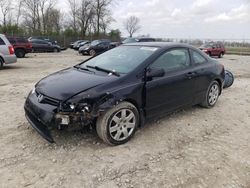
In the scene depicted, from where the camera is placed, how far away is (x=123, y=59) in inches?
175

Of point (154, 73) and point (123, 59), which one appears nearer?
point (154, 73)

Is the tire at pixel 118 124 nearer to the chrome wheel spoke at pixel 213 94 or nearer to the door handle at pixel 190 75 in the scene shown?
the door handle at pixel 190 75

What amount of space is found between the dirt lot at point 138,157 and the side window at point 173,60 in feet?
3.29

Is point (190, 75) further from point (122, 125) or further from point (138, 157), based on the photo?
point (138, 157)

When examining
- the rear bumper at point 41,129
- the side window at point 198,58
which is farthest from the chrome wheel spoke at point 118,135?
the side window at point 198,58

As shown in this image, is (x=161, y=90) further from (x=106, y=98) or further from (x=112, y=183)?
(x=112, y=183)

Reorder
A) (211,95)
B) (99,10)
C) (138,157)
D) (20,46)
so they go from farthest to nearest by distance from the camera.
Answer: (99,10) < (20,46) < (211,95) < (138,157)

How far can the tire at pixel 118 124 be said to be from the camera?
357 cm

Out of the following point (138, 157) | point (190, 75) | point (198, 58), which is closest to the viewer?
point (138, 157)

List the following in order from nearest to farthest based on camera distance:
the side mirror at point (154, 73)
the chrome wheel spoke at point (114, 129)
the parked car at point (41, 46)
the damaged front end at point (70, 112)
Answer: the damaged front end at point (70, 112) < the chrome wheel spoke at point (114, 129) < the side mirror at point (154, 73) < the parked car at point (41, 46)

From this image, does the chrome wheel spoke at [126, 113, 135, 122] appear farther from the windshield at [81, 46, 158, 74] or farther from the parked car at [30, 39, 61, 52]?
the parked car at [30, 39, 61, 52]

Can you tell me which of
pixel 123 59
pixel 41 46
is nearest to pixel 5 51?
pixel 123 59

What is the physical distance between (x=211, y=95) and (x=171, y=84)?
1657mm

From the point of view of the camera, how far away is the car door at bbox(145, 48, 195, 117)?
4.11 m
